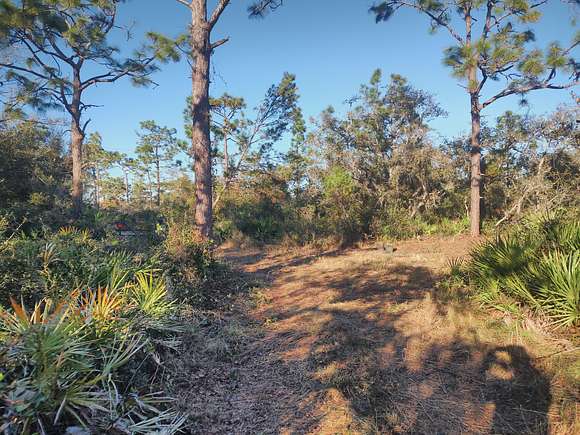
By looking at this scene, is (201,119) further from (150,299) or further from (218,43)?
(150,299)

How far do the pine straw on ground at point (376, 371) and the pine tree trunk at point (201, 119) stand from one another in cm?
246

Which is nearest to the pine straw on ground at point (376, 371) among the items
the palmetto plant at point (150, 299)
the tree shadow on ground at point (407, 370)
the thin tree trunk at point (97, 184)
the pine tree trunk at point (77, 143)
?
the tree shadow on ground at point (407, 370)

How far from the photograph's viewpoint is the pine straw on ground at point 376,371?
8.45 ft

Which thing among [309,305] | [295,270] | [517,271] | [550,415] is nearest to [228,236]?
[295,270]

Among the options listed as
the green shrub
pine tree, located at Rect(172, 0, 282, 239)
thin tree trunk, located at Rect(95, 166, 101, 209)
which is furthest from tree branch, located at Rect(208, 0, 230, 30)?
thin tree trunk, located at Rect(95, 166, 101, 209)

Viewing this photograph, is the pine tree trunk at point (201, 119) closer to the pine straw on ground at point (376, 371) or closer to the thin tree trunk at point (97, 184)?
the pine straw on ground at point (376, 371)

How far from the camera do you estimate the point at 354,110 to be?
51.5 feet

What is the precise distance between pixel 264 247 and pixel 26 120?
10.3 m

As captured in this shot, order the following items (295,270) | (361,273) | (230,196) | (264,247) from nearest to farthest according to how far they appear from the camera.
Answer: (361,273) → (295,270) → (264,247) → (230,196)

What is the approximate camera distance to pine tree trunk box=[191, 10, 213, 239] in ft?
22.3

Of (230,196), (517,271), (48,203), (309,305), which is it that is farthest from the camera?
(230,196)

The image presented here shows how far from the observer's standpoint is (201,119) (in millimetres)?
6773

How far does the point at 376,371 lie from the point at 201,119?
19.2 ft

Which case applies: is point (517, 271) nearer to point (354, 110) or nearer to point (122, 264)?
point (122, 264)
